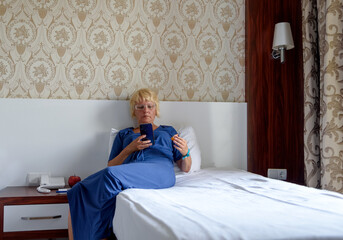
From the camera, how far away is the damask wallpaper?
273 cm

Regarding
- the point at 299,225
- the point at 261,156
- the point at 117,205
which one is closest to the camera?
the point at 299,225

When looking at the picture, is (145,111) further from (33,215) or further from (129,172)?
(33,215)

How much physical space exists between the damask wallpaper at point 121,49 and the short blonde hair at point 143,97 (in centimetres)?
19

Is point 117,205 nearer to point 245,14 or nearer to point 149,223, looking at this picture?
point 149,223

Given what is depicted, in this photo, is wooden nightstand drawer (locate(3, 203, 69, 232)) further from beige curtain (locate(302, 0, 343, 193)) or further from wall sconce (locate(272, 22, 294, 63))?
wall sconce (locate(272, 22, 294, 63))

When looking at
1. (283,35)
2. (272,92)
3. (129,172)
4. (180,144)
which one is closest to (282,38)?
(283,35)

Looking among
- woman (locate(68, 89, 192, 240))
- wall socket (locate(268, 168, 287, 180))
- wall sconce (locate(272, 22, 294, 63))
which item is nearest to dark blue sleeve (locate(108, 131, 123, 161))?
woman (locate(68, 89, 192, 240))

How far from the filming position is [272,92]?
120 inches

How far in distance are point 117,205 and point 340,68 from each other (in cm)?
179

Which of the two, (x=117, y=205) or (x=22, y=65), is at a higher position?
(x=22, y=65)

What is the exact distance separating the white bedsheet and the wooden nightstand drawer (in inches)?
26.7

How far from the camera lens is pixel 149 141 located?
7.64 ft

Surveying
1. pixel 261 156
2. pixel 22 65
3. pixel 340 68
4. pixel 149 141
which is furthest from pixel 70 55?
pixel 340 68

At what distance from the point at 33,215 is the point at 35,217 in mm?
21
